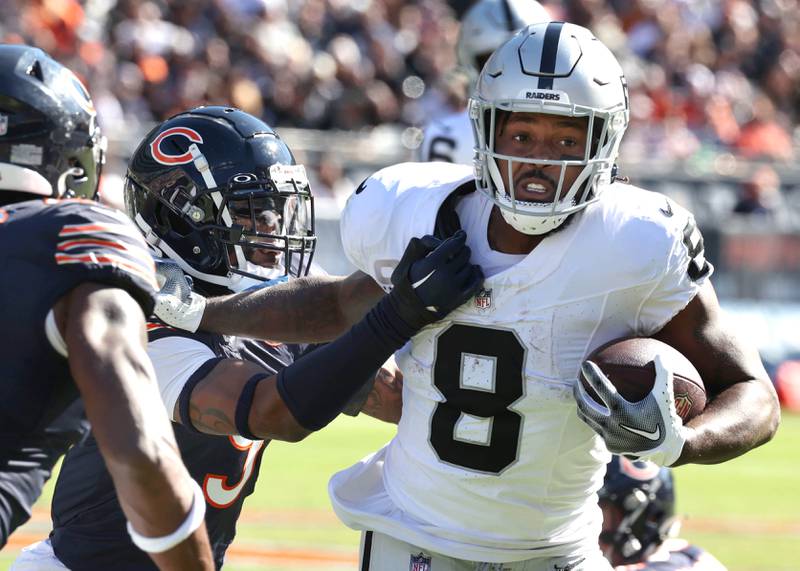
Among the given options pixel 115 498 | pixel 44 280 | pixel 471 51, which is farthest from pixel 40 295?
pixel 471 51

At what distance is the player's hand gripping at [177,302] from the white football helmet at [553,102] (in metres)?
0.82

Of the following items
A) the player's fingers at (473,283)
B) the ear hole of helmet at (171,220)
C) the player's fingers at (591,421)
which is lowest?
the ear hole of helmet at (171,220)

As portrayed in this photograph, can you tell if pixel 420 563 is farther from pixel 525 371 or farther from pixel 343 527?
pixel 343 527

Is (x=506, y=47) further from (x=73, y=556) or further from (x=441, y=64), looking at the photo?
(x=441, y=64)

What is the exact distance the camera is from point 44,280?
242cm

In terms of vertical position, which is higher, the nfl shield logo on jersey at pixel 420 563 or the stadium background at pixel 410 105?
the nfl shield logo on jersey at pixel 420 563

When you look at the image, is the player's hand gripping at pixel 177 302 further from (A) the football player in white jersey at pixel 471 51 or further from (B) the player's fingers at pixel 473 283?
(A) the football player in white jersey at pixel 471 51

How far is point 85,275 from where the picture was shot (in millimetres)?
2412

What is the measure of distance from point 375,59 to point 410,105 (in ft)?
2.27

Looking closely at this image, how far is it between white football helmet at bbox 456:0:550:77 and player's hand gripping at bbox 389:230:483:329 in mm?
3308

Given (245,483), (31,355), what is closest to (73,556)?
(245,483)

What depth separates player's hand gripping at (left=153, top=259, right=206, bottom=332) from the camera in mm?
3434

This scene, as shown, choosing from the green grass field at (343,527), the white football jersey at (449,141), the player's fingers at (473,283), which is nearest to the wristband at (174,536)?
the player's fingers at (473,283)

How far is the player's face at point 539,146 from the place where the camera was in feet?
10.3
